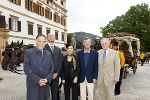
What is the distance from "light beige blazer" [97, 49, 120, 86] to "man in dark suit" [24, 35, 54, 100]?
1740mm

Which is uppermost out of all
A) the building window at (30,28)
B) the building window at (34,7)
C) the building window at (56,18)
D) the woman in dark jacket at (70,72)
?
the building window at (34,7)

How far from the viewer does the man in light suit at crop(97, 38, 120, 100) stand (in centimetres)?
866

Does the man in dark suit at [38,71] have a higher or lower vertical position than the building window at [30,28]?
lower

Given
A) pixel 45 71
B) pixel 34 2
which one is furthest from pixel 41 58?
pixel 34 2

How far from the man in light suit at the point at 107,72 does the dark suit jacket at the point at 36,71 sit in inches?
70.0

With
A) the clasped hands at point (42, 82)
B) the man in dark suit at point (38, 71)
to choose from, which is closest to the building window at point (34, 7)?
the man in dark suit at point (38, 71)

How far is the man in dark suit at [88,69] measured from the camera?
891 cm

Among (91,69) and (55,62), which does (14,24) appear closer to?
(55,62)

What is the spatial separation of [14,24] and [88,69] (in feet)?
111

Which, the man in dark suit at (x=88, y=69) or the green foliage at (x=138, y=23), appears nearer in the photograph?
the man in dark suit at (x=88, y=69)

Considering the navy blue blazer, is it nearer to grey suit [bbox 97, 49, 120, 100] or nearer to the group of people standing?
the group of people standing

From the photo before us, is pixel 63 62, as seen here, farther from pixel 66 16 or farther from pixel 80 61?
pixel 66 16

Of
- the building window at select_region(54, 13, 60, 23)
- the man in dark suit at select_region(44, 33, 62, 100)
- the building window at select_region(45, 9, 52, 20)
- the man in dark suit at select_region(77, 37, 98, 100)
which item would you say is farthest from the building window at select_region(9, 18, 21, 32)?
the man in dark suit at select_region(77, 37, 98, 100)

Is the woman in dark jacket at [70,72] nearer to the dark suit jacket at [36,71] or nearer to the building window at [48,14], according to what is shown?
the dark suit jacket at [36,71]
